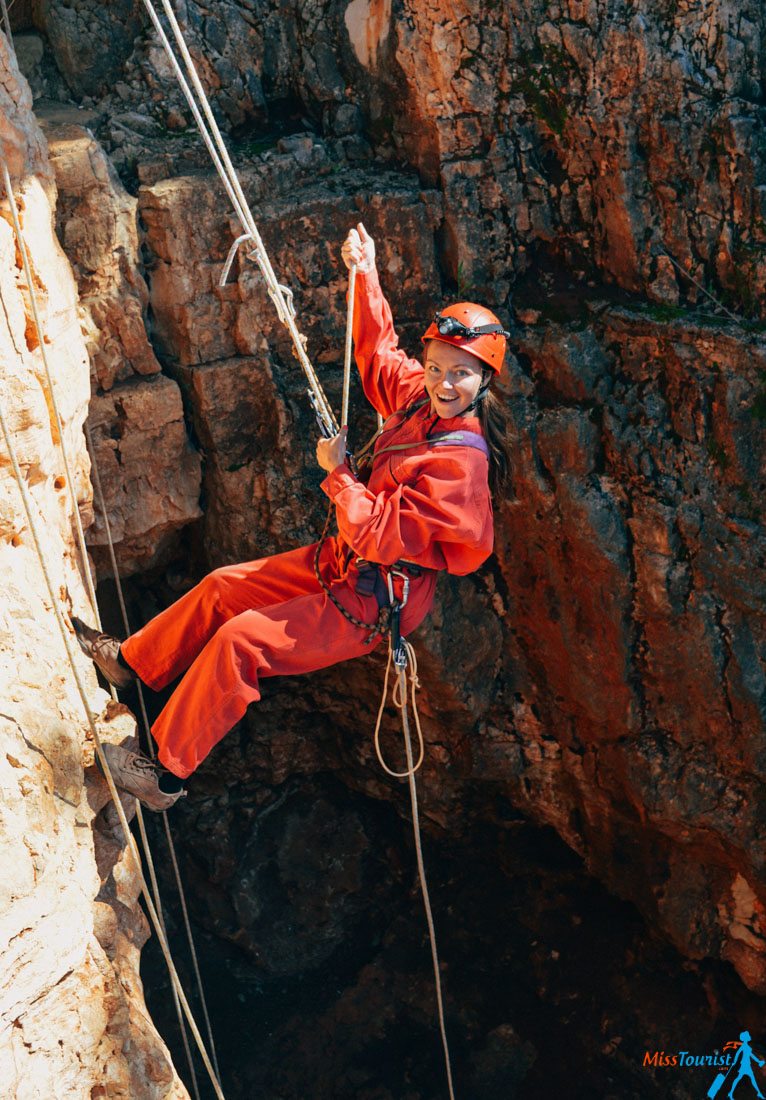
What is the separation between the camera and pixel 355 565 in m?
4.11

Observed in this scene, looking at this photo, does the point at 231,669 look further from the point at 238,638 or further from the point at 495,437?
the point at 495,437

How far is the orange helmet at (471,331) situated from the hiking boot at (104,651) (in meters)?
1.59

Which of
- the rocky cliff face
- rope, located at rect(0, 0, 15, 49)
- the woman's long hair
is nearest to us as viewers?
the woman's long hair

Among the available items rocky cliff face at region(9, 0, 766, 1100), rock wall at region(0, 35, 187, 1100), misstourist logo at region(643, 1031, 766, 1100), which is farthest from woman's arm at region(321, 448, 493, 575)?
misstourist logo at region(643, 1031, 766, 1100)

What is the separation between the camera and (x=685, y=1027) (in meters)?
6.23

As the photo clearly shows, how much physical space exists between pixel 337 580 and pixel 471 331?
1004 millimetres

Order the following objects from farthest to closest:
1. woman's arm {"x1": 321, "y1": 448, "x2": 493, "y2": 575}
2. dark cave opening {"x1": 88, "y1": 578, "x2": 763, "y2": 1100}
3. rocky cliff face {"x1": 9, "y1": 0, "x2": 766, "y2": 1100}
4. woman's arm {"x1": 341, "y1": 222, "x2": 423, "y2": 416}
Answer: dark cave opening {"x1": 88, "y1": 578, "x2": 763, "y2": 1100} < rocky cliff face {"x1": 9, "y1": 0, "x2": 766, "y2": 1100} < woman's arm {"x1": 341, "y1": 222, "x2": 423, "y2": 416} < woman's arm {"x1": 321, "y1": 448, "x2": 493, "y2": 575}

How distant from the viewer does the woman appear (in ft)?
12.6

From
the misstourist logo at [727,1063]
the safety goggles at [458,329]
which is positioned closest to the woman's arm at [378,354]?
the safety goggles at [458,329]

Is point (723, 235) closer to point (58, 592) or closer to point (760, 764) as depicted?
point (760, 764)

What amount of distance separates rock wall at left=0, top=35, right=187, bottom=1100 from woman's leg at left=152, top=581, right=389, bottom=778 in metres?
0.30

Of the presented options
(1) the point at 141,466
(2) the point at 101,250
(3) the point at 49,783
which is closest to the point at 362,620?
(3) the point at 49,783

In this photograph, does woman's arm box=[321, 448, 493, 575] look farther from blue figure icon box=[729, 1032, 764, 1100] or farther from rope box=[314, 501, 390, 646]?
blue figure icon box=[729, 1032, 764, 1100]

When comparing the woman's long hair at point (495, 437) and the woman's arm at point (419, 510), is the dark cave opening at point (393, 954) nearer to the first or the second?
the woman's long hair at point (495, 437)
